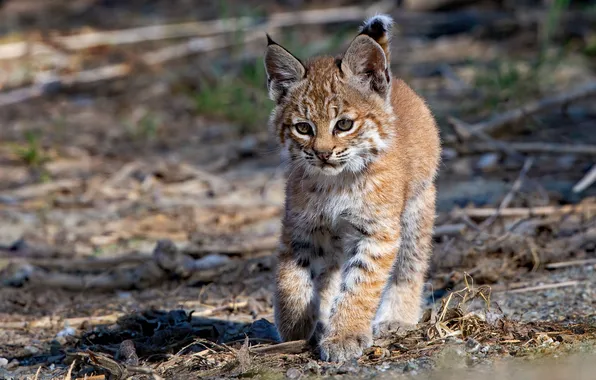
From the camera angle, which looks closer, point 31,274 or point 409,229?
point 409,229

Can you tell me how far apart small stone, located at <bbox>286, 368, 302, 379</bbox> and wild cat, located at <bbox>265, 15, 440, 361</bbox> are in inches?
9.1

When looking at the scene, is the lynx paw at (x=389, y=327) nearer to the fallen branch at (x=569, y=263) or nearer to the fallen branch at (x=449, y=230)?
the fallen branch at (x=569, y=263)

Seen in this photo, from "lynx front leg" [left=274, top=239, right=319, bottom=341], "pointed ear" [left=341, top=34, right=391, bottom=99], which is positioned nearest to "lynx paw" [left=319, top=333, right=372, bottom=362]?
"lynx front leg" [left=274, top=239, right=319, bottom=341]

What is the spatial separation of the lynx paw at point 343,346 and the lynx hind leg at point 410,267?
75 centimetres

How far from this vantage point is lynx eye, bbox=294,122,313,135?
529 centimetres

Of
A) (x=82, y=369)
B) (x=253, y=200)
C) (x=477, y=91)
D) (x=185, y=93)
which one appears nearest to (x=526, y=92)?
(x=477, y=91)

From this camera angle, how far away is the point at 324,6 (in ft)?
49.0

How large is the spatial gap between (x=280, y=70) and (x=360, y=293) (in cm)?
142

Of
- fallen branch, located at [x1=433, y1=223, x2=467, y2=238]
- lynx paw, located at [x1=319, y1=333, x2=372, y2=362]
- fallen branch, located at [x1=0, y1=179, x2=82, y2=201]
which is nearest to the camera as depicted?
lynx paw, located at [x1=319, y1=333, x2=372, y2=362]

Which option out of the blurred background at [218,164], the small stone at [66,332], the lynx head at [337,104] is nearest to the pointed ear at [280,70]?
the lynx head at [337,104]

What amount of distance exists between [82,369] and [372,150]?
2.10 m

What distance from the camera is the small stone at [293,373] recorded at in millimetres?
4829

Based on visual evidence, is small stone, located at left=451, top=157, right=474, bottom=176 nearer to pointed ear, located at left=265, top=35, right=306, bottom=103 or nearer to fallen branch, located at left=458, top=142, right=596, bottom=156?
fallen branch, located at left=458, top=142, right=596, bottom=156

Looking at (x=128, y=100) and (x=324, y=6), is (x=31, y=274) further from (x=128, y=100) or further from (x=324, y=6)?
(x=324, y=6)
